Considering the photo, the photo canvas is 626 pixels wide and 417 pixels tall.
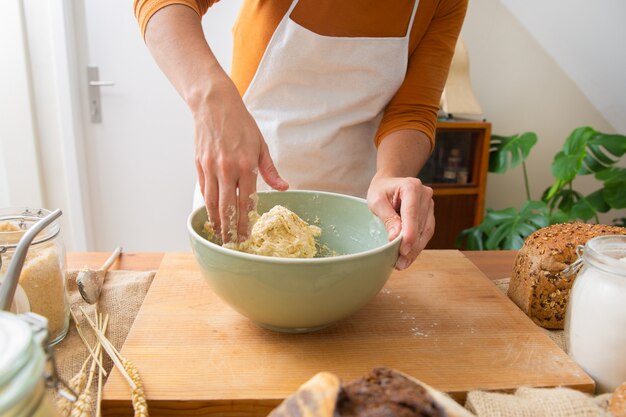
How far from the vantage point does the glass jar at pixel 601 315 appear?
0.65 meters

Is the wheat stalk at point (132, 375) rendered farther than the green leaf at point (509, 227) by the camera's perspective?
No

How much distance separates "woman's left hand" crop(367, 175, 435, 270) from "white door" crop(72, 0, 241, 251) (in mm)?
1734

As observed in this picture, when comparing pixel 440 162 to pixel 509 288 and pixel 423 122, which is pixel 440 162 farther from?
pixel 509 288

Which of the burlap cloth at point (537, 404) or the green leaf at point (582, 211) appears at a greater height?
the burlap cloth at point (537, 404)

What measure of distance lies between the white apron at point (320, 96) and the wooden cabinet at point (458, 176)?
1.22 m

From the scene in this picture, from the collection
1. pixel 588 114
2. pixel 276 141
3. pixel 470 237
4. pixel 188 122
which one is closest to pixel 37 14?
pixel 188 122

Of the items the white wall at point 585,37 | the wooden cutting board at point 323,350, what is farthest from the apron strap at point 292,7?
the white wall at point 585,37

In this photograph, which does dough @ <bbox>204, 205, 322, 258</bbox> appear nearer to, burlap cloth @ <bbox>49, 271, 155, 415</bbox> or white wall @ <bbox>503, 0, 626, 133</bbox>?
burlap cloth @ <bbox>49, 271, 155, 415</bbox>

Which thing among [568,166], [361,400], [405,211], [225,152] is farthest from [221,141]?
[568,166]

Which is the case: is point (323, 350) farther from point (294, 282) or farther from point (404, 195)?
point (404, 195)

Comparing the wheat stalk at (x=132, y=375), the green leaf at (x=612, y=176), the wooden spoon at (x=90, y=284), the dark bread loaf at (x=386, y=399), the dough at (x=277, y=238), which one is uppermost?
the dough at (x=277, y=238)

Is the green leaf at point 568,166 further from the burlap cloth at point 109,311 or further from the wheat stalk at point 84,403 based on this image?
the wheat stalk at point 84,403

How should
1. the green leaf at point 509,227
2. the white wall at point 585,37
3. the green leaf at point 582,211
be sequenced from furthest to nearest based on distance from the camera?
the white wall at point 585,37, the green leaf at point 582,211, the green leaf at point 509,227

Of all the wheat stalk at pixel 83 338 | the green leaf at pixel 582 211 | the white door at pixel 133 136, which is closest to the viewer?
the wheat stalk at pixel 83 338
